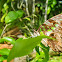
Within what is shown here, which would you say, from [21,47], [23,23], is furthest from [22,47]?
[23,23]

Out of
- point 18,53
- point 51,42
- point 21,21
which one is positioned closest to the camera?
point 18,53

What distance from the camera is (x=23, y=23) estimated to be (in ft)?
7.29

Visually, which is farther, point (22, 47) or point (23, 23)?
point (23, 23)

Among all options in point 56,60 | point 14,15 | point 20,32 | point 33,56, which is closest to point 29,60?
point 33,56

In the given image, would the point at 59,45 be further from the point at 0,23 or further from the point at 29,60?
the point at 0,23

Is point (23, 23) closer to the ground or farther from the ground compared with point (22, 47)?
closer to the ground

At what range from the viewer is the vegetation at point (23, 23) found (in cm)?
38

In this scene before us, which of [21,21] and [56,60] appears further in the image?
[21,21]

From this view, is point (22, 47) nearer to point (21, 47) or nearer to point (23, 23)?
point (21, 47)

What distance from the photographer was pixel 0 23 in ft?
7.57

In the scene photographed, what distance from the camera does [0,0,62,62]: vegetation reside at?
382 millimetres

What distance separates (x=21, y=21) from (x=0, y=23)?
1.54ft

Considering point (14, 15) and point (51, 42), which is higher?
point (14, 15)

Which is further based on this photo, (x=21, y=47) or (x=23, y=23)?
(x=23, y=23)
